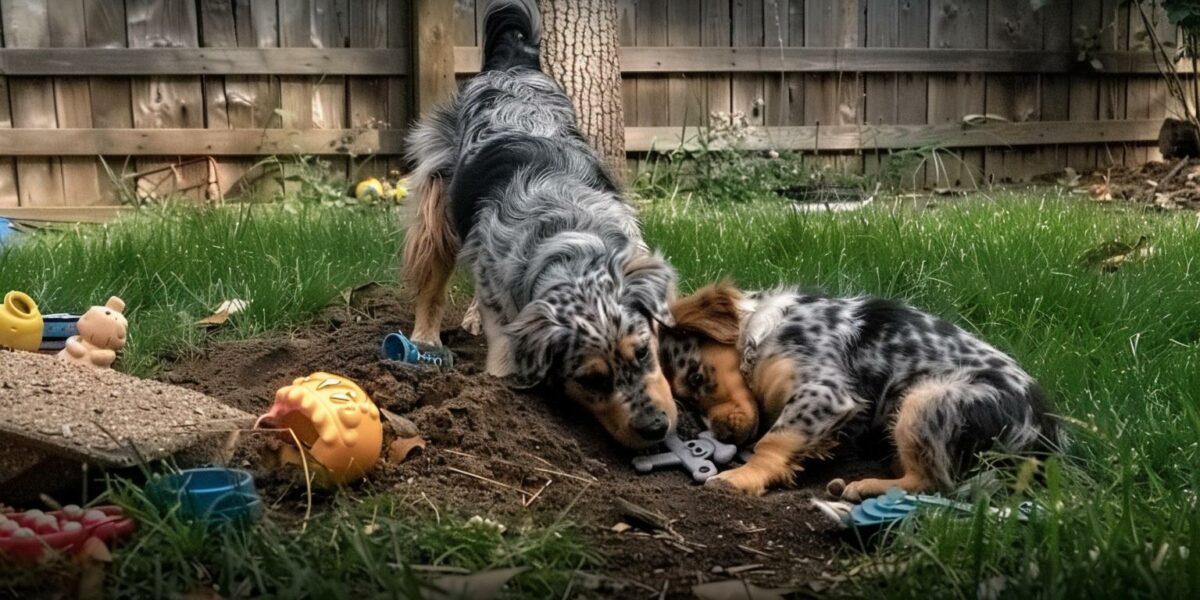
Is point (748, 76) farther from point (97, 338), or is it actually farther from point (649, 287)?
point (97, 338)

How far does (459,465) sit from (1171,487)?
1972mm

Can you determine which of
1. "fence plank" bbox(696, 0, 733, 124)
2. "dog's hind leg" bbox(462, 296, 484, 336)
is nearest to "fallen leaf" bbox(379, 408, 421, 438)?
"dog's hind leg" bbox(462, 296, 484, 336)

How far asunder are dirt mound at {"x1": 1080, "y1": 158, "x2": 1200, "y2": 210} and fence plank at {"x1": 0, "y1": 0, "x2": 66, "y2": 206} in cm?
845

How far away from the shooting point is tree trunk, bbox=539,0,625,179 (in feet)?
23.1

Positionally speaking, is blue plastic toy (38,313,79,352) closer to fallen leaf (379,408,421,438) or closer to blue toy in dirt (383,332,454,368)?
blue toy in dirt (383,332,454,368)

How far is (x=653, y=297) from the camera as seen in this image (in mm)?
4098

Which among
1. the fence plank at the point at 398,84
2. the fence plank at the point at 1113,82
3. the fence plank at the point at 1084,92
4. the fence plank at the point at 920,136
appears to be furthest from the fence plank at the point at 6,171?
the fence plank at the point at 1113,82

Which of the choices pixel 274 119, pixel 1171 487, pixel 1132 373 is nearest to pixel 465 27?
pixel 274 119

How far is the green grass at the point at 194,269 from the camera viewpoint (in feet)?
16.9

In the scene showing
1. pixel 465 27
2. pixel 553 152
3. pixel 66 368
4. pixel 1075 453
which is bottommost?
pixel 1075 453

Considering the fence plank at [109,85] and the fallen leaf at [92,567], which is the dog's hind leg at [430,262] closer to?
the fallen leaf at [92,567]

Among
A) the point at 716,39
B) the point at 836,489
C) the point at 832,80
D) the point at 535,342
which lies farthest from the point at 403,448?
the point at 832,80

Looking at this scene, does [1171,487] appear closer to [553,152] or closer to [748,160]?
[553,152]

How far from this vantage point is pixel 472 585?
2.29 metres
